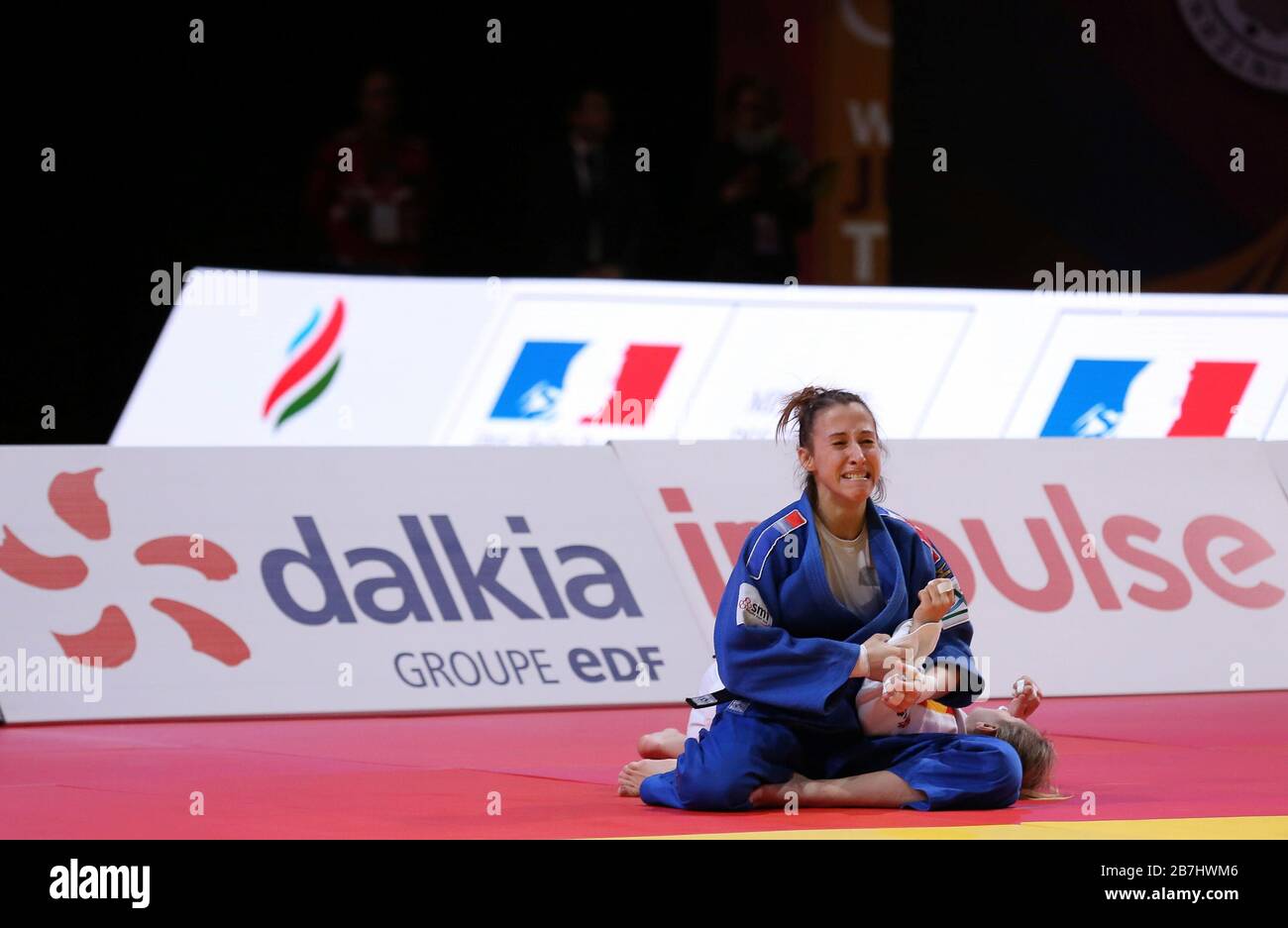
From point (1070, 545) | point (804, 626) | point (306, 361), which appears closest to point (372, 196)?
point (306, 361)

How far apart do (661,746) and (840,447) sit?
1.04m

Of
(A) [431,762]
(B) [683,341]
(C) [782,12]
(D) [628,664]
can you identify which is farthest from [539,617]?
(C) [782,12]

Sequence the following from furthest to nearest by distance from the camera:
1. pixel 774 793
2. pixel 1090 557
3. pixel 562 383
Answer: pixel 562 383
pixel 1090 557
pixel 774 793

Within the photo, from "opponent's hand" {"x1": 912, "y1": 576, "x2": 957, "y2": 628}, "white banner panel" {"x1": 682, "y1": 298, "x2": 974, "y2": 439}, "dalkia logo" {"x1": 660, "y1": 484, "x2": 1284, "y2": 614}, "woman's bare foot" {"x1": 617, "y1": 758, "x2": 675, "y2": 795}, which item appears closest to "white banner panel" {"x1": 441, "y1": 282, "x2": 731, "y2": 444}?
"white banner panel" {"x1": 682, "y1": 298, "x2": 974, "y2": 439}

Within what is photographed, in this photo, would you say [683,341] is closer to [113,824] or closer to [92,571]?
[92,571]

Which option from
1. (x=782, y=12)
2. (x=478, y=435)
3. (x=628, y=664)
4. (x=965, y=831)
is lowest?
(x=965, y=831)

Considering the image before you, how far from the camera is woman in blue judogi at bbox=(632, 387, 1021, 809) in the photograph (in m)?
4.15

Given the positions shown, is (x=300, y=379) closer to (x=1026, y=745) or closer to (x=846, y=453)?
(x=846, y=453)

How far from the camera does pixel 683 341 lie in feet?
31.3

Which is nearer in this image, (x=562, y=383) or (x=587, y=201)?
(x=562, y=383)

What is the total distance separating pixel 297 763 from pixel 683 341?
492 cm

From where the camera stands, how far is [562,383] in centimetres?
944

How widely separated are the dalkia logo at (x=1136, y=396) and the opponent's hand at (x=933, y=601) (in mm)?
6192

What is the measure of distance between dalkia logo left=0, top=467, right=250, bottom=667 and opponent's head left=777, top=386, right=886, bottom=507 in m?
2.59
